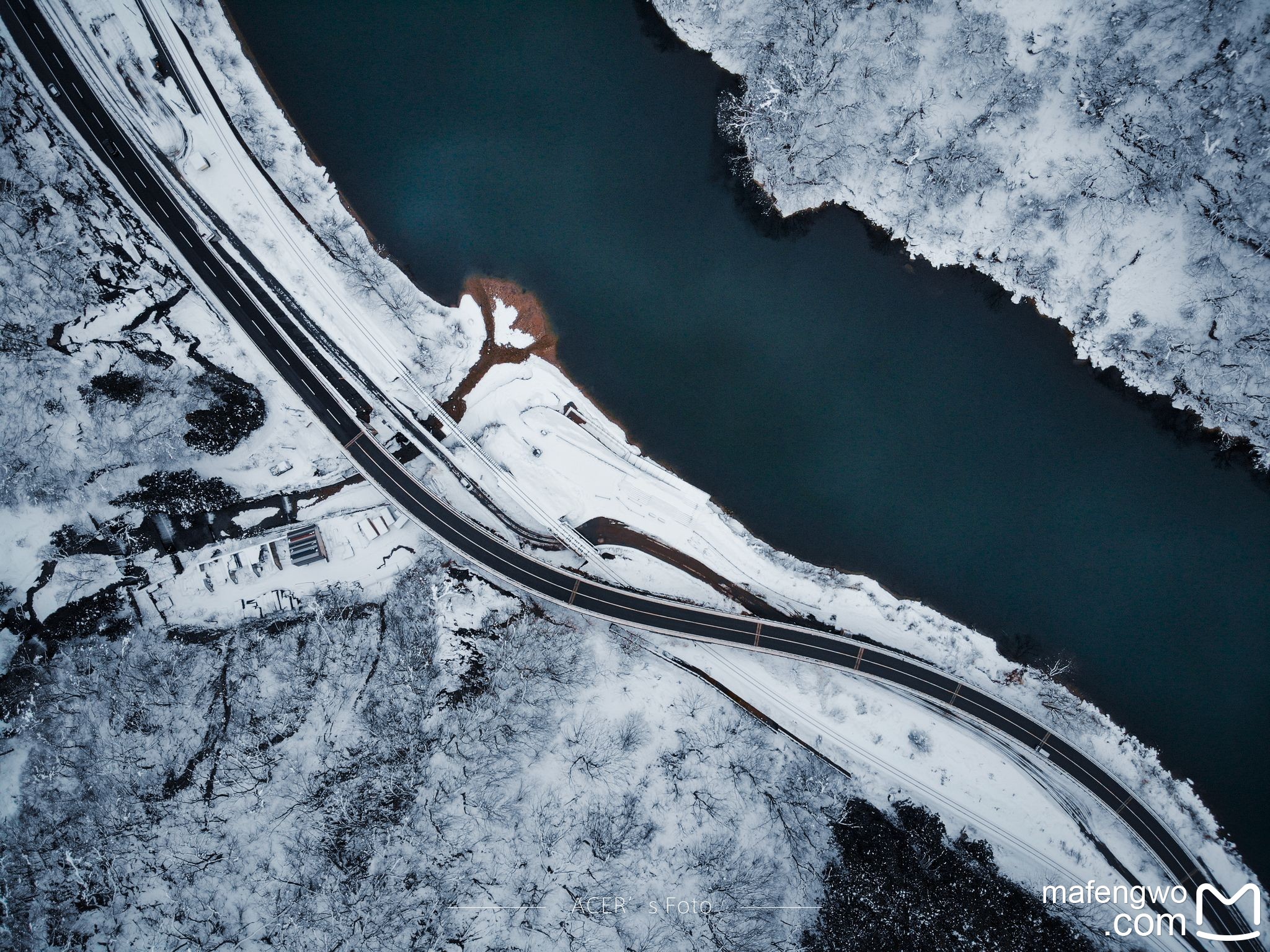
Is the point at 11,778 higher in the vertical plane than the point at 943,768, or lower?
lower

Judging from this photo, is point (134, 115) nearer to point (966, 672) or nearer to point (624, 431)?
point (624, 431)

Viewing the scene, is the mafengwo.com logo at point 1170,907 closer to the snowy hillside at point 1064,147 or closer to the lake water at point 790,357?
the lake water at point 790,357

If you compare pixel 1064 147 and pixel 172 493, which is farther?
pixel 1064 147

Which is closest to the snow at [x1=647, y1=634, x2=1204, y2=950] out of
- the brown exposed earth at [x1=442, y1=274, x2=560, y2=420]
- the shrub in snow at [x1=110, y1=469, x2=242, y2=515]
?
the brown exposed earth at [x1=442, y1=274, x2=560, y2=420]

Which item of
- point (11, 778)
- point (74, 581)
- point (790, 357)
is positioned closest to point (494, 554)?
point (790, 357)

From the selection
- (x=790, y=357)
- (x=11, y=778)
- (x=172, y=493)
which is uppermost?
(x=790, y=357)

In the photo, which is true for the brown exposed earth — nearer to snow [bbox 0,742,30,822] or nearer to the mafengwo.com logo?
snow [bbox 0,742,30,822]

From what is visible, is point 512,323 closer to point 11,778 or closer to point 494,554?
point 494,554
